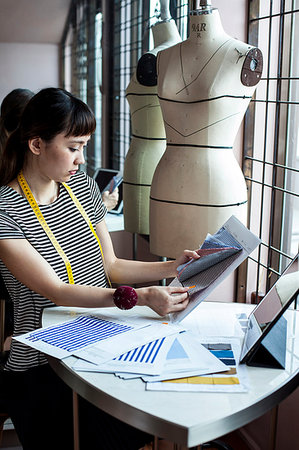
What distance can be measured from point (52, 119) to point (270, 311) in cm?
89

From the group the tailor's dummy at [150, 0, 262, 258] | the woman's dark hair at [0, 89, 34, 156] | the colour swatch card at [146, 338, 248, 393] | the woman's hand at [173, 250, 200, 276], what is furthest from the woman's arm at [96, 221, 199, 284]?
the woman's dark hair at [0, 89, 34, 156]

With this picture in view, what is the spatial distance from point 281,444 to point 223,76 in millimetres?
1388

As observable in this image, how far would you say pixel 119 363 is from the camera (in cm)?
128

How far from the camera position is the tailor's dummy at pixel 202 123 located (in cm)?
200

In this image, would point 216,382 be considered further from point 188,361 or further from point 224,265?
point 224,265

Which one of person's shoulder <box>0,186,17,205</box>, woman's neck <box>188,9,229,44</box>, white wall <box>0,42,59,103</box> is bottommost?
person's shoulder <box>0,186,17,205</box>

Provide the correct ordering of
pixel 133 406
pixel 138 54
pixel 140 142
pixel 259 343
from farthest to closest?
pixel 138 54, pixel 140 142, pixel 259 343, pixel 133 406

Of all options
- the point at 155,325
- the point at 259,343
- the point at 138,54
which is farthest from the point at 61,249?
the point at 138,54

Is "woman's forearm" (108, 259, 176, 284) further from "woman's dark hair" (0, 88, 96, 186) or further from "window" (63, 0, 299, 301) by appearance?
"window" (63, 0, 299, 301)

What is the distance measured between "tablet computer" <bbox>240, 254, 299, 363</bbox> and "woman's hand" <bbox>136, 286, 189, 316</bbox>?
19cm

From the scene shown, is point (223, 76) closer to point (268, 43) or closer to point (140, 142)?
point (268, 43)

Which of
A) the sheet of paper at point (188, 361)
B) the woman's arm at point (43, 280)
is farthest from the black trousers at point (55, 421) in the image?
the sheet of paper at point (188, 361)

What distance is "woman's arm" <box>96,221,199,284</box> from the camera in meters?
1.82

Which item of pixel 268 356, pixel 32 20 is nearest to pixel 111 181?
pixel 268 356
